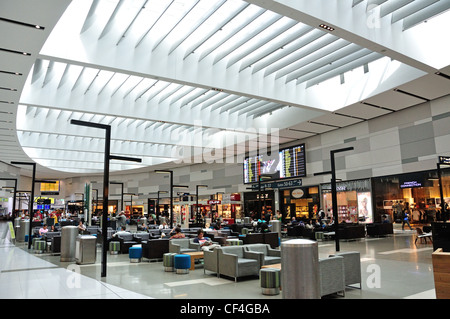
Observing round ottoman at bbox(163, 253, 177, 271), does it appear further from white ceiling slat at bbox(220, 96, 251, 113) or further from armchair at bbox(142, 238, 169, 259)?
white ceiling slat at bbox(220, 96, 251, 113)

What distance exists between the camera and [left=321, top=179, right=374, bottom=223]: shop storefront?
1989cm

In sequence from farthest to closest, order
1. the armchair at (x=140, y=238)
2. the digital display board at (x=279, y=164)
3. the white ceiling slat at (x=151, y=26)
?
the digital display board at (x=279, y=164) → the armchair at (x=140, y=238) → the white ceiling slat at (x=151, y=26)

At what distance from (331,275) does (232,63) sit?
903 cm

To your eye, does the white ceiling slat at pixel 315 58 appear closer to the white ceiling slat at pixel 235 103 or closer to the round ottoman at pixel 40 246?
the white ceiling slat at pixel 235 103

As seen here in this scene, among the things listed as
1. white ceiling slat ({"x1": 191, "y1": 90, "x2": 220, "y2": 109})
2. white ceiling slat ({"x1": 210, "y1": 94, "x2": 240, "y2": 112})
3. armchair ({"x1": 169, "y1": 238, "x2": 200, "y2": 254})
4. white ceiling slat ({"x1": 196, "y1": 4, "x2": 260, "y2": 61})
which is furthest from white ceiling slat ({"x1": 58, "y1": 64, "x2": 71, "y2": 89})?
armchair ({"x1": 169, "y1": 238, "x2": 200, "y2": 254})

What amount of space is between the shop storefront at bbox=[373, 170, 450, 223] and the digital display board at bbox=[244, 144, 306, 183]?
17.3 feet

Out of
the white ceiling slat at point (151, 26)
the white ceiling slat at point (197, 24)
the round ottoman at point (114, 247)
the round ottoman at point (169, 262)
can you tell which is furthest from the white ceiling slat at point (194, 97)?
the round ottoman at point (169, 262)

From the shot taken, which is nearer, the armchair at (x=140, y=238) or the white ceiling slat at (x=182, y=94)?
the armchair at (x=140, y=238)

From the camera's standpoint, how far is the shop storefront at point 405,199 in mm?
18298

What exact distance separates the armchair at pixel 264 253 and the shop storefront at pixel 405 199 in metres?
11.8

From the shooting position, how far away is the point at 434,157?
639 inches

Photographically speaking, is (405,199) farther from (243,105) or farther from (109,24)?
(109,24)
